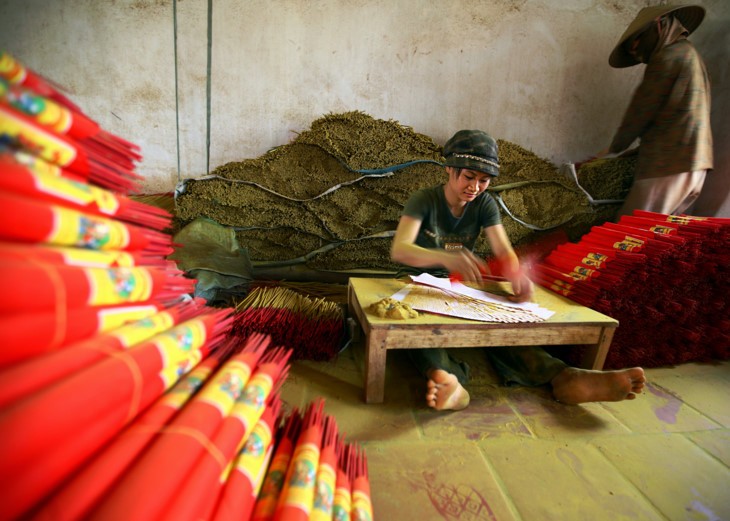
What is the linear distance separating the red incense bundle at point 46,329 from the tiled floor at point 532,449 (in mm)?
995

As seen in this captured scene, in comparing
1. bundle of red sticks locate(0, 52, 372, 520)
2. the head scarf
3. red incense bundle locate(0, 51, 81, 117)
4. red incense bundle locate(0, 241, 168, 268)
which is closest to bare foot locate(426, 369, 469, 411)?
bundle of red sticks locate(0, 52, 372, 520)

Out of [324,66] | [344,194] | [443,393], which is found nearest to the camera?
[443,393]

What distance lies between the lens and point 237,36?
107 inches

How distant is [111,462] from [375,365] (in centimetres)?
117

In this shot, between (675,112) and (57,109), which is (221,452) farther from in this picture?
(675,112)

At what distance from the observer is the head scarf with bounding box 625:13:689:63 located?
229 centimetres

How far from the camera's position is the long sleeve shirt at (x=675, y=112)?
223cm

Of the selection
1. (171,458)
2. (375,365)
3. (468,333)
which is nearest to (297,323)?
(375,365)

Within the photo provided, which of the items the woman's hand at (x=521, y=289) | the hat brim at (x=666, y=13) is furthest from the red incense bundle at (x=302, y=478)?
the hat brim at (x=666, y=13)

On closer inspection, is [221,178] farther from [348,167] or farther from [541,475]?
[541,475]

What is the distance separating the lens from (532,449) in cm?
136

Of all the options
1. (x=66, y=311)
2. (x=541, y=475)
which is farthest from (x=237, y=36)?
(x=541, y=475)

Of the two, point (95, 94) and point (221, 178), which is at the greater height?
point (95, 94)

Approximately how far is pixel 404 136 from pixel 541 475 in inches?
85.3
